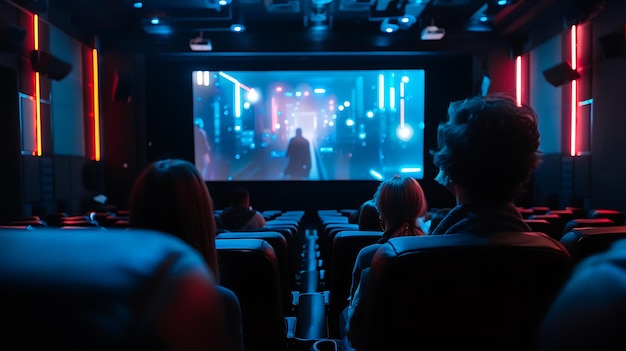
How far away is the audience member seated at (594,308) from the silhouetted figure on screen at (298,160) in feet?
30.6

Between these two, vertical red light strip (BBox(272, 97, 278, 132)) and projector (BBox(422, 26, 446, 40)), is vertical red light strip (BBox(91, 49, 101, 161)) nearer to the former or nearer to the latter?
vertical red light strip (BBox(272, 97, 278, 132))

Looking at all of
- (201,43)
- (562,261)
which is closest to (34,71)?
(201,43)

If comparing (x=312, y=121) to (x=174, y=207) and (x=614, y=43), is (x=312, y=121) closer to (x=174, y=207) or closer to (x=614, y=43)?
(x=614, y=43)

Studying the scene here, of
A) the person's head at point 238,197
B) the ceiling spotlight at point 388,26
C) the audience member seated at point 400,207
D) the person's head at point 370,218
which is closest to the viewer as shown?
the audience member seated at point 400,207

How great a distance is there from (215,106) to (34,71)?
3517mm

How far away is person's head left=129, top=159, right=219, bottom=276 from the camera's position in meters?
1.33

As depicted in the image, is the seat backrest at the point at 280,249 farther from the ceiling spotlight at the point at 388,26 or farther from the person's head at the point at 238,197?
the ceiling spotlight at the point at 388,26

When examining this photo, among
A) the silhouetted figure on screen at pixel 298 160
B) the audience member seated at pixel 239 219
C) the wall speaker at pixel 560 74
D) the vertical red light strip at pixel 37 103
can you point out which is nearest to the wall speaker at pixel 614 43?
the wall speaker at pixel 560 74

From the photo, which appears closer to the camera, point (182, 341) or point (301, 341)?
point (182, 341)

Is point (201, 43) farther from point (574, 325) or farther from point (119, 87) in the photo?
point (574, 325)

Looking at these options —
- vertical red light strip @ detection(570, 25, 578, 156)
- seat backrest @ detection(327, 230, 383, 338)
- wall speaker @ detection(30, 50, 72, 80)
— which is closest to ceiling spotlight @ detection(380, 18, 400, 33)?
vertical red light strip @ detection(570, 25, 578, 156)

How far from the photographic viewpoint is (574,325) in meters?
0.44

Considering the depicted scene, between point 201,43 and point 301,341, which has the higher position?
point 201,43

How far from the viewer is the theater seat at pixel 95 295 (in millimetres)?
369
